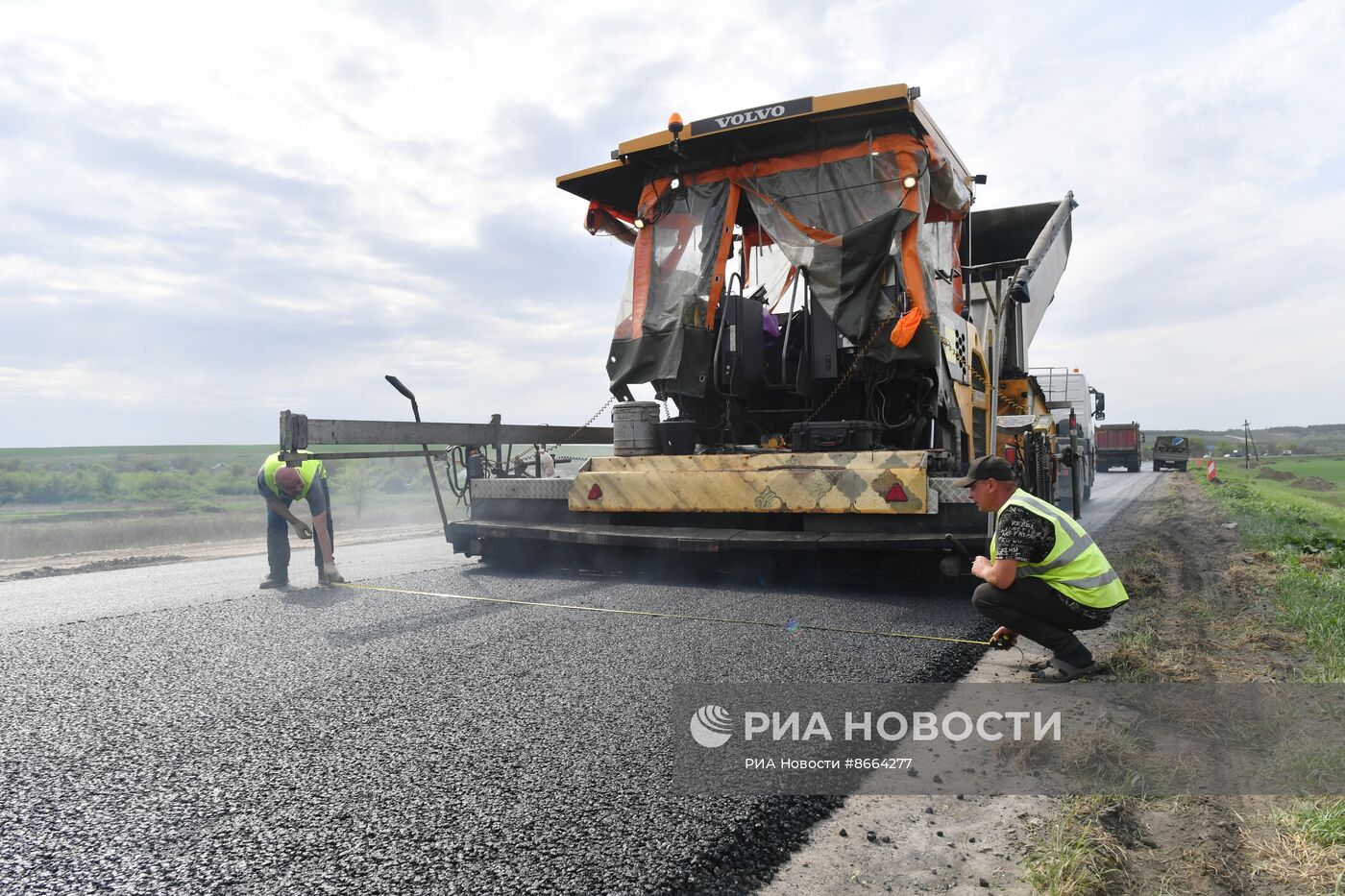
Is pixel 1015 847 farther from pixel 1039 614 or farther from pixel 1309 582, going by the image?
pixel 1309 582

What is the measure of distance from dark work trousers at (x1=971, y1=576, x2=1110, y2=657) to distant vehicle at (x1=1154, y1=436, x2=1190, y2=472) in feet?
119

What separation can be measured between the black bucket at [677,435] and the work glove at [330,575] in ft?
7.95

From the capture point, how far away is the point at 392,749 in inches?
92.8

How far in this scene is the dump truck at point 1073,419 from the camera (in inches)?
409

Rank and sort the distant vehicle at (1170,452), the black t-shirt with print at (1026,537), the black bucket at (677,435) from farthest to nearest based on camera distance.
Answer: the distant vehicle at (1170,452), the black bucket at (677,435), the black t-shirt with print at (1026,537)

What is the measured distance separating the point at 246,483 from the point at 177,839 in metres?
26.1

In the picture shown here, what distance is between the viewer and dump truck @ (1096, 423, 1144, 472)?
31.7 metres

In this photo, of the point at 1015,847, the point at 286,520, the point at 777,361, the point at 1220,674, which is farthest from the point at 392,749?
the point at 777,361

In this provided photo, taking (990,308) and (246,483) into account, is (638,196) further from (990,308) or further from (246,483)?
(246,483)

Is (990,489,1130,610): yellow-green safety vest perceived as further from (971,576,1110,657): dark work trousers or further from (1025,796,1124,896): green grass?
(1025,796,1124,896): green grass

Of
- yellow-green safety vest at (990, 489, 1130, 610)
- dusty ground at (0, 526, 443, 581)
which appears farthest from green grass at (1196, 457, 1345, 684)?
dusty ground at (0, 526, 443, 581)

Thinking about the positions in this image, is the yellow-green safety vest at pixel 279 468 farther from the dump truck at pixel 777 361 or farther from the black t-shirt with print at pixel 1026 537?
the black t-shirt with print at pixel 1026 537

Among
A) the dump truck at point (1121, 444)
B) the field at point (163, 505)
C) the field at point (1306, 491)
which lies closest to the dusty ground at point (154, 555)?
the field at point (163, 505)

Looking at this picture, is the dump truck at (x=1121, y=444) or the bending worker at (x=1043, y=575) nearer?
the bending worker at (x=1043, y=575)
